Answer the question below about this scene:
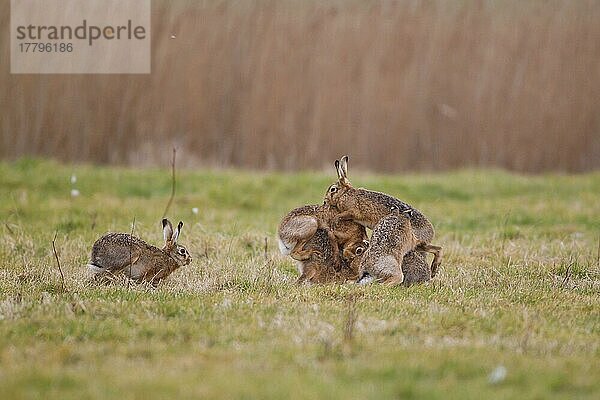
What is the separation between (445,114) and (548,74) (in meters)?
1.77

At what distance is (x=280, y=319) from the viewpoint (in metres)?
5.73

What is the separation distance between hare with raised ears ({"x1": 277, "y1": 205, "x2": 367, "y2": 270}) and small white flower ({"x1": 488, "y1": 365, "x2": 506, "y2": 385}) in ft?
8.52

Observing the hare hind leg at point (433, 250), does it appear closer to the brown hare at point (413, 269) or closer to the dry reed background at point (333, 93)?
the brown hare at point (413, 269)

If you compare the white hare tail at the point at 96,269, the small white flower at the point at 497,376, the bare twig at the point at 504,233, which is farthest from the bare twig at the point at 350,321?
the bare twig at the point at 504,233

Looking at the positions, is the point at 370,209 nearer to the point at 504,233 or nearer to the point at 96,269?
the point at 96,269

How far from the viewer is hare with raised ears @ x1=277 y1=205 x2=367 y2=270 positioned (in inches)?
277

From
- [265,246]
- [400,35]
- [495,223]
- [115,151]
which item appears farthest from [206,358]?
[400,35]

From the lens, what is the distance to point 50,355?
486 cm

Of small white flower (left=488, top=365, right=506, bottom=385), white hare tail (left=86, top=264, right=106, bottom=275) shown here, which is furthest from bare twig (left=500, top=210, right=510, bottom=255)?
small white flower (left=488, top=365, right=506, bottom=385)

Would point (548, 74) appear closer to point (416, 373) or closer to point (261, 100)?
point (261, 100)

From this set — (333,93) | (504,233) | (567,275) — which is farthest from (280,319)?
(333,93)

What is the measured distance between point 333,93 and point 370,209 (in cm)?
724

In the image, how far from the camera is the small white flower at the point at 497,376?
178 inches

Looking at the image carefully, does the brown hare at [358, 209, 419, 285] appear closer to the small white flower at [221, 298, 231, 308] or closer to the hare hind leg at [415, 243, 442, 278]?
the hare hind leg at [415, 243, 442, 278]
